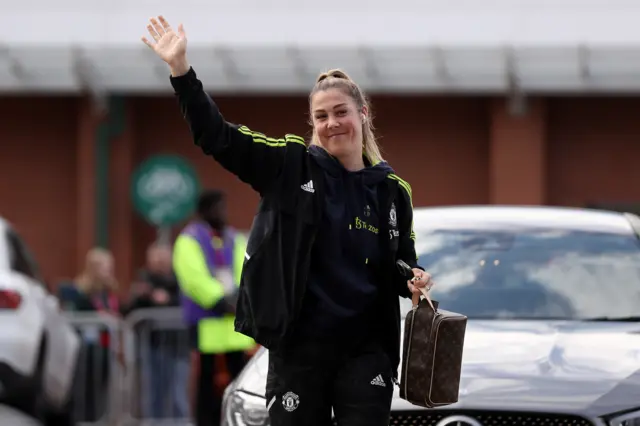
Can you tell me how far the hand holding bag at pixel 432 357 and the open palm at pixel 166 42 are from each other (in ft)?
3.75

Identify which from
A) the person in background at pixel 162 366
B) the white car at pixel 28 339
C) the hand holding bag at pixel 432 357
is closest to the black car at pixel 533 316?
the hand holding bag at pixel 432 357

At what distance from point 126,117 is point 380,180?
73.7 ft

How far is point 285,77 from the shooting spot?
1029 inches

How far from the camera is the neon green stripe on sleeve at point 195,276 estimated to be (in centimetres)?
1070

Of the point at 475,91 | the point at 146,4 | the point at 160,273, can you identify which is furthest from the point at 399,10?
the point at 160,273

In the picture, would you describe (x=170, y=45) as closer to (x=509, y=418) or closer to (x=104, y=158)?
(x=509, y=418)

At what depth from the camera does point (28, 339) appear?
10969 millimetres

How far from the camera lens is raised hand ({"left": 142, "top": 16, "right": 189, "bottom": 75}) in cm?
489

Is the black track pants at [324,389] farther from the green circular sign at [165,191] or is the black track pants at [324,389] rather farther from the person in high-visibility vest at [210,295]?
the green circular sign at [165,191]

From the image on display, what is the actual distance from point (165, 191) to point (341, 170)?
782 inches

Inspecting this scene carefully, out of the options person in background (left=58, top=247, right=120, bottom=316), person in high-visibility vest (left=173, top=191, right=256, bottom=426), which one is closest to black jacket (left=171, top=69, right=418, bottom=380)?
person in high-visibility vest (left=173, top=191, right=256, bottom=426)

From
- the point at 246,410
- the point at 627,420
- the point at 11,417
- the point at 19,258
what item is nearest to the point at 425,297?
the point at 627,420

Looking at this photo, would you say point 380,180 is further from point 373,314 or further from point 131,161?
point 131,161

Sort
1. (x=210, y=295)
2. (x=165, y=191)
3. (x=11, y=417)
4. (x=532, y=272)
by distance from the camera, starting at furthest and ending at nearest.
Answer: (x=165, y=191) < (x=11, y=417) < (x=210, y=295) < (x=532, y=272)
